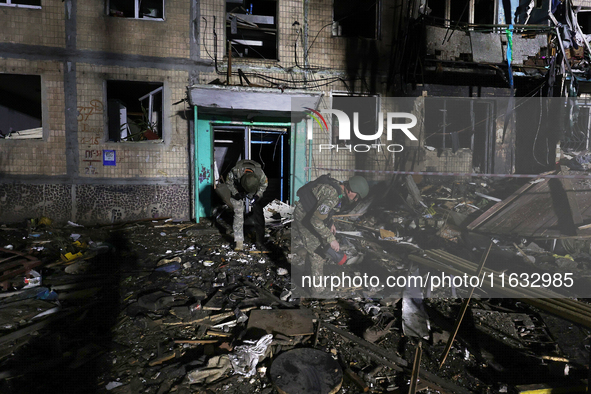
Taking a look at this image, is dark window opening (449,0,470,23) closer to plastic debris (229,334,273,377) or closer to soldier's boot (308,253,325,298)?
soldier's boot (308,253,325,298)

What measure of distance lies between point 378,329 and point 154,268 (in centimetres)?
344

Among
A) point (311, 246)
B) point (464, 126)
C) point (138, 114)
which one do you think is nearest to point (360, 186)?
point (311, 246)

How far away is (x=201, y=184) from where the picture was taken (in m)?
7.88

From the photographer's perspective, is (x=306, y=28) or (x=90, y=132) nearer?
(x=90, y=132)

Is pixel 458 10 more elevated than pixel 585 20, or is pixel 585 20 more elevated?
pixel 585 20

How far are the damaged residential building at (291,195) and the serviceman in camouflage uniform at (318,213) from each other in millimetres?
316

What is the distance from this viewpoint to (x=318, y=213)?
4301mm

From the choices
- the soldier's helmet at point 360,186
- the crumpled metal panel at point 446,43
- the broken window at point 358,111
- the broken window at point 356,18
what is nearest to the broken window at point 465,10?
the crumpled metal panel at point 446,43

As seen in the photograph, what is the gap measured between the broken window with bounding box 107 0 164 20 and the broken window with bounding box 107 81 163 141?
→ 1552 millimetres

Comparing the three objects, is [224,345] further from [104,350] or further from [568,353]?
[568,353]

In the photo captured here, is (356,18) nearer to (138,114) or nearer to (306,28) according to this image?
(306,28)

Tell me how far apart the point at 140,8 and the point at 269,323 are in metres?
7.98

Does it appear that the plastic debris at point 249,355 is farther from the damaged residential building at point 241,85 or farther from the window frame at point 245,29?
the window frame at point 245,29

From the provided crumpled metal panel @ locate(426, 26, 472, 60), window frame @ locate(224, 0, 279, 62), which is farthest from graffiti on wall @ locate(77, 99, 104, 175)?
crumpled metal panel @ locate(426, 26, 472, 60)
